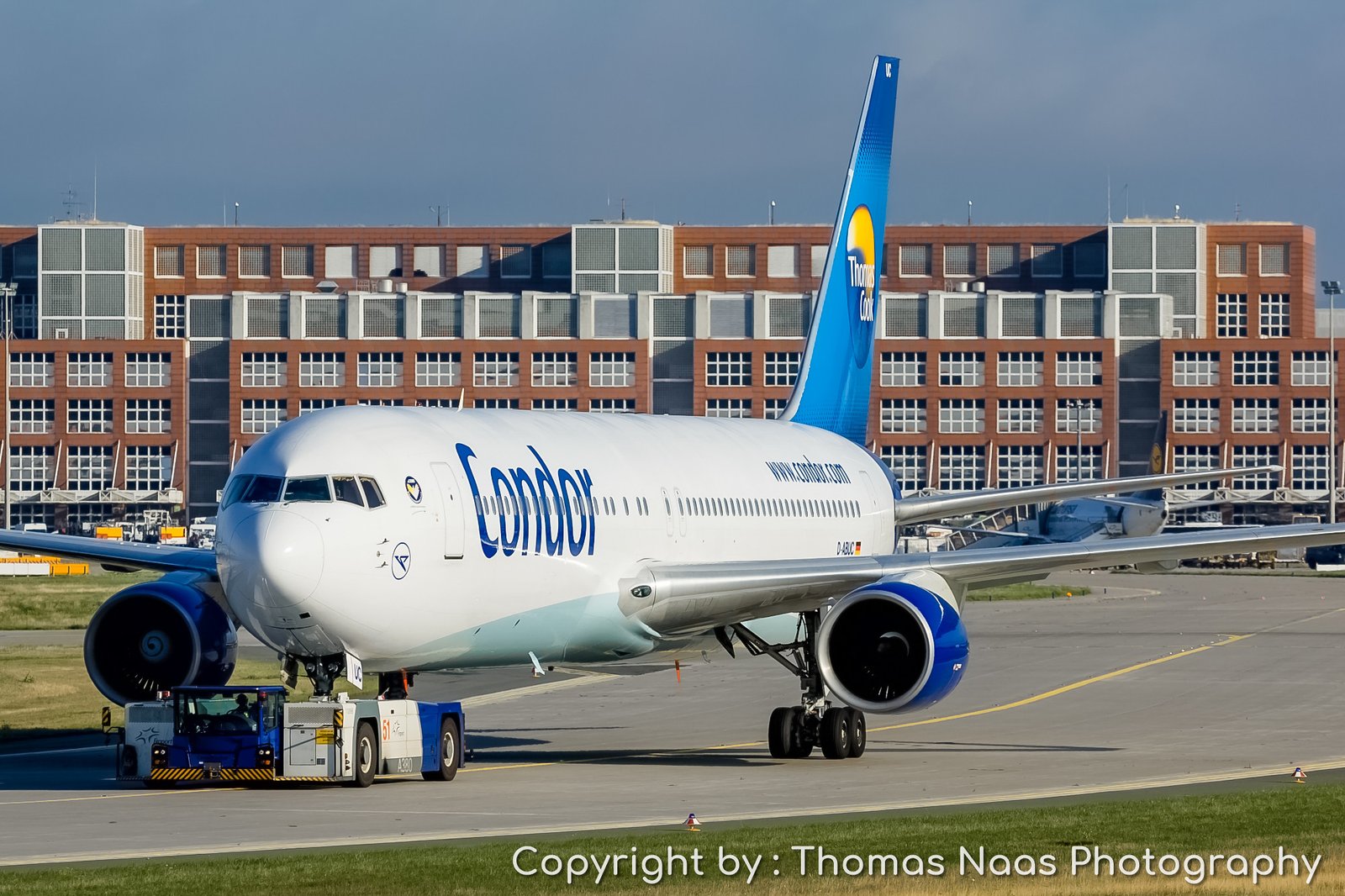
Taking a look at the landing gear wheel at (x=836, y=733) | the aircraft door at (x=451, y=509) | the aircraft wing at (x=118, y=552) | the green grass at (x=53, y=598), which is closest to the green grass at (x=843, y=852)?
the aircraft door at (x=451, y=509)

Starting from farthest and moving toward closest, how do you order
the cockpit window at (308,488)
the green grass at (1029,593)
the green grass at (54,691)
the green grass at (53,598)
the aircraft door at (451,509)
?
the green grass at (1029,593), the green grass at (53,598), the green grass at (54,691), the aircraft door at (451,509), the cockpit window at (308,488)

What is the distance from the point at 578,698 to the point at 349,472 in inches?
705

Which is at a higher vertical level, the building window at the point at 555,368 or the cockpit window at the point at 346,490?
the building window at the point at 555,368

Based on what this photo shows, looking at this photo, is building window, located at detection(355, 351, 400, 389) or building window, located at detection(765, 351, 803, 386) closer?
building window, located at detection(355, 351, 400, 389)

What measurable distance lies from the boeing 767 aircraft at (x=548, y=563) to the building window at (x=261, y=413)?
124m

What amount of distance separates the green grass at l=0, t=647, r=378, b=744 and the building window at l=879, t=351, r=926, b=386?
111337 millimetres

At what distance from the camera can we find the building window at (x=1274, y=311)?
165m

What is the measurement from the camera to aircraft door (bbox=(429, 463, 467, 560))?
82.1ft

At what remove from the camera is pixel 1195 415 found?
522ft

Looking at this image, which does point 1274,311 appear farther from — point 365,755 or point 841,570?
point 365,755

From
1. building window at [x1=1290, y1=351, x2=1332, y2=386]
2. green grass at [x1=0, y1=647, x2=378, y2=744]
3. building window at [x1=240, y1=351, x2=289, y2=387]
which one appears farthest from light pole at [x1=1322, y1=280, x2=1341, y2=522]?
green grass at [x1=0, y1=647, x2=378, y2=744]

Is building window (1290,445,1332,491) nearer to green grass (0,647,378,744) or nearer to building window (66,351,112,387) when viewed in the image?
building window (66,351,112,387)

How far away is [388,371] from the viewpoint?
508 ft

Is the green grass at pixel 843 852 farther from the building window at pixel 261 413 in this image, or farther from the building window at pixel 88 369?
the building window at pixel 88 369
